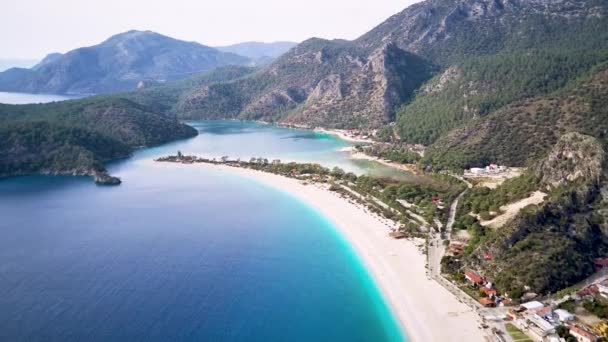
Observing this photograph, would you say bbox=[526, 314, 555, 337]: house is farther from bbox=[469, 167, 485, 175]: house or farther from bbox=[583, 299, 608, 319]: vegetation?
bbox=[469, 167, 485, 175]: house

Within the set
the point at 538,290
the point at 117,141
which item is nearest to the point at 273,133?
the point at 117,141

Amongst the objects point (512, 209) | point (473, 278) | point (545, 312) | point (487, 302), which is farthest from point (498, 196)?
point (545, 312)

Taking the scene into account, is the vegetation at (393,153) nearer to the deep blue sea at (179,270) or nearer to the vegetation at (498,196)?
the deep blue sea at (179,270)

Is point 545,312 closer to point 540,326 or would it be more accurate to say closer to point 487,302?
point 540,326

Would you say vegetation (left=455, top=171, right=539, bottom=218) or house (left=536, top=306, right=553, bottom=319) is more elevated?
vegetation (left=455, top=171, right=539, bottom=218)

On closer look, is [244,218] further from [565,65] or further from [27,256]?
[565,65]

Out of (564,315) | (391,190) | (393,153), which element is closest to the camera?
(564,315)

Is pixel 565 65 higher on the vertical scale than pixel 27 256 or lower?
higher

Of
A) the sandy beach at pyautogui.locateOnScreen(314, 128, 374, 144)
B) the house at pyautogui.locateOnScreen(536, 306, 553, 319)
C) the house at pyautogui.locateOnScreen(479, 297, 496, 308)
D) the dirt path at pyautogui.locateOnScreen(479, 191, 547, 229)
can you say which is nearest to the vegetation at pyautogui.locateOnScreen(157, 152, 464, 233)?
the dirt path at pyautogui.locateOnScreen(479, 191, 547, 229)
